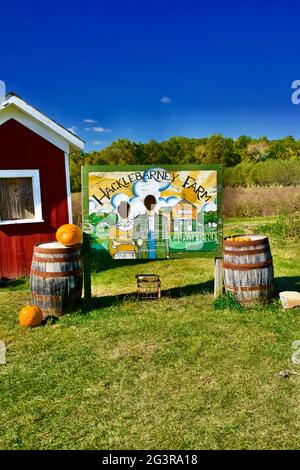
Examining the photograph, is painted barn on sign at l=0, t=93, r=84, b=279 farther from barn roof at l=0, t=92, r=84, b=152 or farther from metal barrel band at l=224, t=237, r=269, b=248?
metal barrel band at l=224, t=237, r=269, b=248

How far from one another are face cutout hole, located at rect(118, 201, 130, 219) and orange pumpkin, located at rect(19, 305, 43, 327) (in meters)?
2.07

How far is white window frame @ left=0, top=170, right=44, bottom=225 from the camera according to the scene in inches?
386

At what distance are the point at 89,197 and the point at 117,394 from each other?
3725 mm

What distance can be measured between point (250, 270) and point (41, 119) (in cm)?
584

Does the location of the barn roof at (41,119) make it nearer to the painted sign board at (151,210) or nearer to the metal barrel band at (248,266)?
the painted sign board at (151,210)

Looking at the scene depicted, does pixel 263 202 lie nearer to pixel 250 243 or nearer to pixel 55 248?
pixel 250 243

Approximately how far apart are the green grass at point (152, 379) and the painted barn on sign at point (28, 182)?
8.52 ft

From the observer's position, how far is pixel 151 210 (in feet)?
24.3

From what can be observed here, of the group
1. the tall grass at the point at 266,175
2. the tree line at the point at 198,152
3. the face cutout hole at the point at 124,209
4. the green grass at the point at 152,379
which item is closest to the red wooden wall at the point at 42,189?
the green grass at the point at 152,379

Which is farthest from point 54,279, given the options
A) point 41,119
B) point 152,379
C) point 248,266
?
point 41,119

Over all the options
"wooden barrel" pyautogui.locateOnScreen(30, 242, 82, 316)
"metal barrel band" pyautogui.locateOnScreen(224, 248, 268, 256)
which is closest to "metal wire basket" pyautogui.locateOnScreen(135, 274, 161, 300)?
"wooden barrel" pyautogui.locateOnScreen(30, 242, 82, 316)

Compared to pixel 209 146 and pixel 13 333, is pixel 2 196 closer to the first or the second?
pixel 13 333
